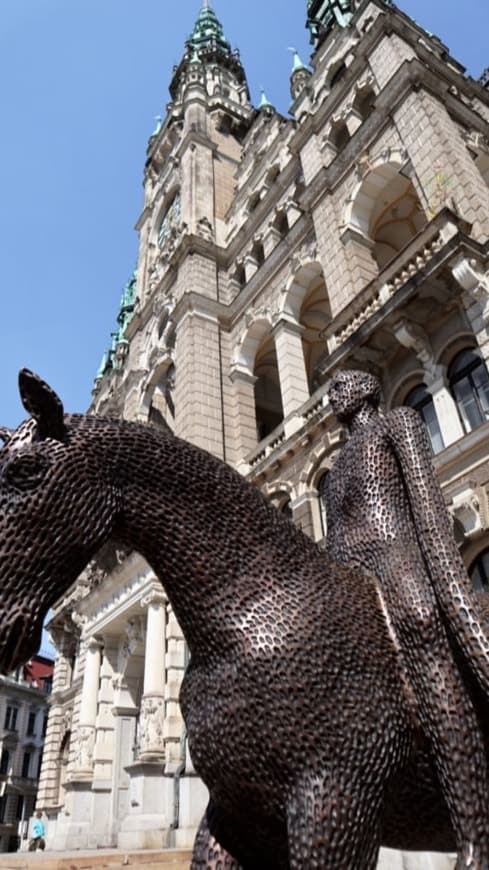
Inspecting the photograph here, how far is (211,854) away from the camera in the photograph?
221cm

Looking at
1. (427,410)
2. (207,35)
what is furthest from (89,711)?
(207,35)

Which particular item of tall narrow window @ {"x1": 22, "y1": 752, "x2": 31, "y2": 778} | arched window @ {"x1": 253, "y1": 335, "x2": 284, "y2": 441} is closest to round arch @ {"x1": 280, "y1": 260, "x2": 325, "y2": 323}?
arched window @ {"x1": 253, "y1": 335, "x2": 284, "y2": 441}

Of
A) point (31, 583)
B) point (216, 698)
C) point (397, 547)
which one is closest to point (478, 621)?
point (397, 547)

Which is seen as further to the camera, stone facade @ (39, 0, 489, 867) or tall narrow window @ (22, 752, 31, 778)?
tall narrow window @ (22, 752, 31, 778)

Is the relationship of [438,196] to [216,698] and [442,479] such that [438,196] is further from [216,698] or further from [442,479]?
[216,698]

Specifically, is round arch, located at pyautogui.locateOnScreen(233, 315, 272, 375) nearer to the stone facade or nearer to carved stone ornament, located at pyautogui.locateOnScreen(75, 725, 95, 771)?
the stone facade

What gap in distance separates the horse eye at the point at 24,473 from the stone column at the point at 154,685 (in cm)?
1513

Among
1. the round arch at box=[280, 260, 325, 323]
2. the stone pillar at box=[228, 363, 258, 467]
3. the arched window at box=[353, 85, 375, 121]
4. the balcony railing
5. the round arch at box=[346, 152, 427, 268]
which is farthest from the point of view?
the stone pillar at box=[228, 363, 258, 467]

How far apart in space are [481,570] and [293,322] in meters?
11.0

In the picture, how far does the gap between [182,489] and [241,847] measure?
1.33 metres

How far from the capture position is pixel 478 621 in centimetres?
221

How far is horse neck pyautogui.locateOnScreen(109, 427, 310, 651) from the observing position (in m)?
2.21

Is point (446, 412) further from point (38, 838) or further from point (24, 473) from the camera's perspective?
point (38, 838)

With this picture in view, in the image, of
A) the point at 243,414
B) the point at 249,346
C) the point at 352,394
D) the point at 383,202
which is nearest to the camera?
the point at 352,394
